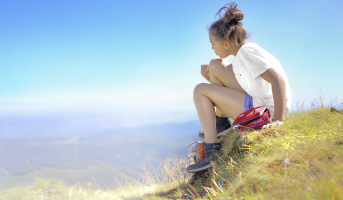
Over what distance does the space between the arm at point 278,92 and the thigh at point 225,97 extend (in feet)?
1.43

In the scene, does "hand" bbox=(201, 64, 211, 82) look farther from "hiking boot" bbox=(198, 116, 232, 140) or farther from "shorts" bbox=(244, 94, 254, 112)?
"shorts" bbox=(244, 94, 254, 112)

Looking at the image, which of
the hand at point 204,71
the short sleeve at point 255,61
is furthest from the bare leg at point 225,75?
the short sleeve at point 255,61

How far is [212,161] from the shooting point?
2.40 metres

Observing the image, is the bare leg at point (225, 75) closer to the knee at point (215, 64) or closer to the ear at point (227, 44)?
the knee at point (215, 64)

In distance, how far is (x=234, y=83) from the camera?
275 cm

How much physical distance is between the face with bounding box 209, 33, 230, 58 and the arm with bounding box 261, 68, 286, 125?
729mm

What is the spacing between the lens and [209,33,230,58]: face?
2.70 metres

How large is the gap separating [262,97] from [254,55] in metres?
0.50

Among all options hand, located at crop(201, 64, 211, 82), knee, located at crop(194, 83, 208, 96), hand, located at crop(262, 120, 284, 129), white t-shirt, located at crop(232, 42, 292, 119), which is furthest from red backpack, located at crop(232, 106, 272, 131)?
hand, located at crop(201, 64, 211, 82)

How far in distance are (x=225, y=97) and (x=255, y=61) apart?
0.56 metres

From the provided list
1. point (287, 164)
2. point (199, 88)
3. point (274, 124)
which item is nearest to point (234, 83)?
point (199, 88)

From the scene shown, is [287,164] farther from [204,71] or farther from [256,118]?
[204,71]

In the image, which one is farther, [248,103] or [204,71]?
[204,71]

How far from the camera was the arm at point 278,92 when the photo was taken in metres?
2.07
